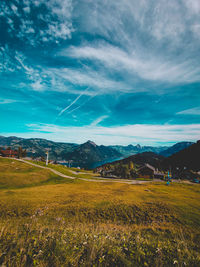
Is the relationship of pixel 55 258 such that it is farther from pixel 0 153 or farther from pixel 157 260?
pixel 0 153

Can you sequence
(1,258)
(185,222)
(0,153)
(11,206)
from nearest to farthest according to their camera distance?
(1,258), (185,222), (11,206), (0,153)

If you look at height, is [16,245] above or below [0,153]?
above

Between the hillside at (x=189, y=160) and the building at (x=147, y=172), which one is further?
the hillside at (x=189, y=160)

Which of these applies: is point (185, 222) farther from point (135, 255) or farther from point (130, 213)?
point (135, 255)

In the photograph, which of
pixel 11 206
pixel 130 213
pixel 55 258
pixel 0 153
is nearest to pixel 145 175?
pixel 130 213

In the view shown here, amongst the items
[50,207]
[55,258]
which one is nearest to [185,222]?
[55,258]

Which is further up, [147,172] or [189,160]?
[189,160]

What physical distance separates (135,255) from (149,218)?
9.79 metres

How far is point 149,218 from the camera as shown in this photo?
1247cm

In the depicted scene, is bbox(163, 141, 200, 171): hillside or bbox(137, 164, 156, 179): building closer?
bbox(137, 164, 156, 179): building

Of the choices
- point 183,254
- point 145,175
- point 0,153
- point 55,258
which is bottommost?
point 145,175

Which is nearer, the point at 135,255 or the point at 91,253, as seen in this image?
the point at 91,253

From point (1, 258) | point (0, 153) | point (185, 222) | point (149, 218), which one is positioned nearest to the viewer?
point (1, 258)

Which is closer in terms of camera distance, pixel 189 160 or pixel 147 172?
pixel 147 172
